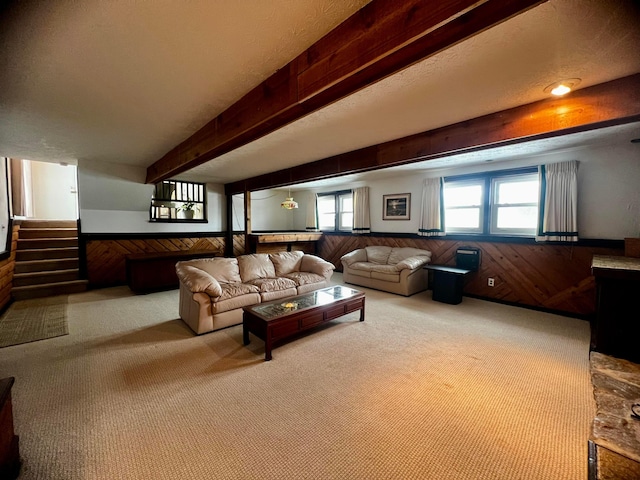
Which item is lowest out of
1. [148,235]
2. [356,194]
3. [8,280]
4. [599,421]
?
[599,421]

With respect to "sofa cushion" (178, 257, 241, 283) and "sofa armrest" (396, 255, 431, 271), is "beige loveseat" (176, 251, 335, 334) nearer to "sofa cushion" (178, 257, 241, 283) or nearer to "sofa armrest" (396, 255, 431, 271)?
"sofa cushion" (178, 257, 241, 283)

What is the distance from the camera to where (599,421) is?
5.76ft

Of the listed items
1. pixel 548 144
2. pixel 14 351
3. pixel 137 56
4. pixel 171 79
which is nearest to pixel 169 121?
pixel 171 79

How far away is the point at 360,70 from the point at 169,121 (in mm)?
2414

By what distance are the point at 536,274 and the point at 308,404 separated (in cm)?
415

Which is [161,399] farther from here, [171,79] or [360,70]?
[360,70]

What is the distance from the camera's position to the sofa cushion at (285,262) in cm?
441

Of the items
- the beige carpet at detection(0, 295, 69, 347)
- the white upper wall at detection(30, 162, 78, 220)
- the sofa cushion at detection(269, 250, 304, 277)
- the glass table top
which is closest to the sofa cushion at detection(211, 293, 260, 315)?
the glass table top

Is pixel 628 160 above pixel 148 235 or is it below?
above

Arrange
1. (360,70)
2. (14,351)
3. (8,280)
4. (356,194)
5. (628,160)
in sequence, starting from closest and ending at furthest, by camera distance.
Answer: (360,70) → (14,351) → (628,160) → (8,280) → (356,194)

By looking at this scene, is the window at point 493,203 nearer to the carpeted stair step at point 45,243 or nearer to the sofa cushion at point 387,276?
the sofa cushion at point 387,276

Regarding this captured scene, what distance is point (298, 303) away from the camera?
305cm

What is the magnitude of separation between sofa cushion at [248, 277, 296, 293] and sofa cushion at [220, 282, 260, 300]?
97 mm

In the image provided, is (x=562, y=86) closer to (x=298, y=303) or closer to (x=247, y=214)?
(x=298, y=303)
